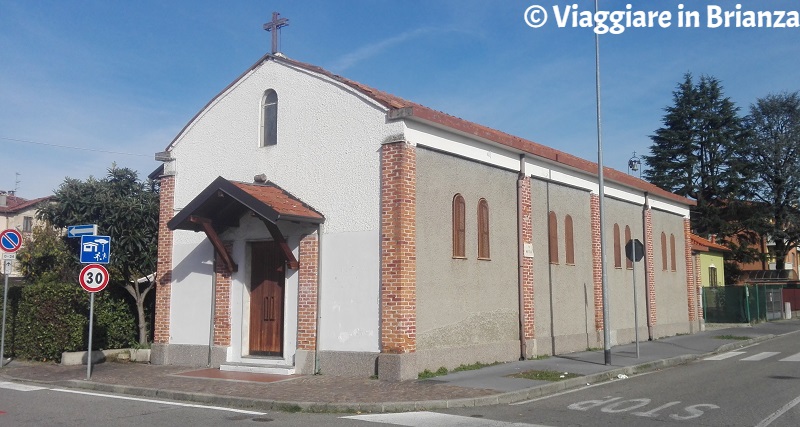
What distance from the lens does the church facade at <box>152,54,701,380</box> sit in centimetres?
1386

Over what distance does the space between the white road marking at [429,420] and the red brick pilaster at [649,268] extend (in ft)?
53.3

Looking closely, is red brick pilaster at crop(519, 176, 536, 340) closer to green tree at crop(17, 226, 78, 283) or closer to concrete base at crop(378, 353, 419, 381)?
concrete base at crop(378, 353, 419, 381)

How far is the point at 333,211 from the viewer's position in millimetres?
14648

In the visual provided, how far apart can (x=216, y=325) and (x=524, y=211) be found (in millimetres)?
7724

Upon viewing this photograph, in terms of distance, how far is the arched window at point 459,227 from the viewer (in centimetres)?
1523

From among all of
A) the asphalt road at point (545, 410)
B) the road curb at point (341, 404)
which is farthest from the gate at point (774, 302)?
the road curb at point (341, 404)

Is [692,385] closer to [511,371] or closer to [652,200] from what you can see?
[511,371]

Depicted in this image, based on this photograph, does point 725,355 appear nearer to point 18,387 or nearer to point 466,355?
point 466,355

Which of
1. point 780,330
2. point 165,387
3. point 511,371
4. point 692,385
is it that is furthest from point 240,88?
point 780,330

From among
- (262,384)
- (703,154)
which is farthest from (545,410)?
(703,154)

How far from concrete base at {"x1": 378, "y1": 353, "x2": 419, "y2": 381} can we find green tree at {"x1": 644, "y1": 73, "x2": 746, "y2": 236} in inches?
1723

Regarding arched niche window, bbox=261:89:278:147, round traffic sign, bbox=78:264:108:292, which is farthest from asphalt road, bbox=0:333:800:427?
arched niche window, bbox=261:89:278:147

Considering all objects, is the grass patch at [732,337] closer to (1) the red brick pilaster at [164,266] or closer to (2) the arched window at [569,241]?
(2) the arched window at [569,241]

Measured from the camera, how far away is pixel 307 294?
47.6ft
